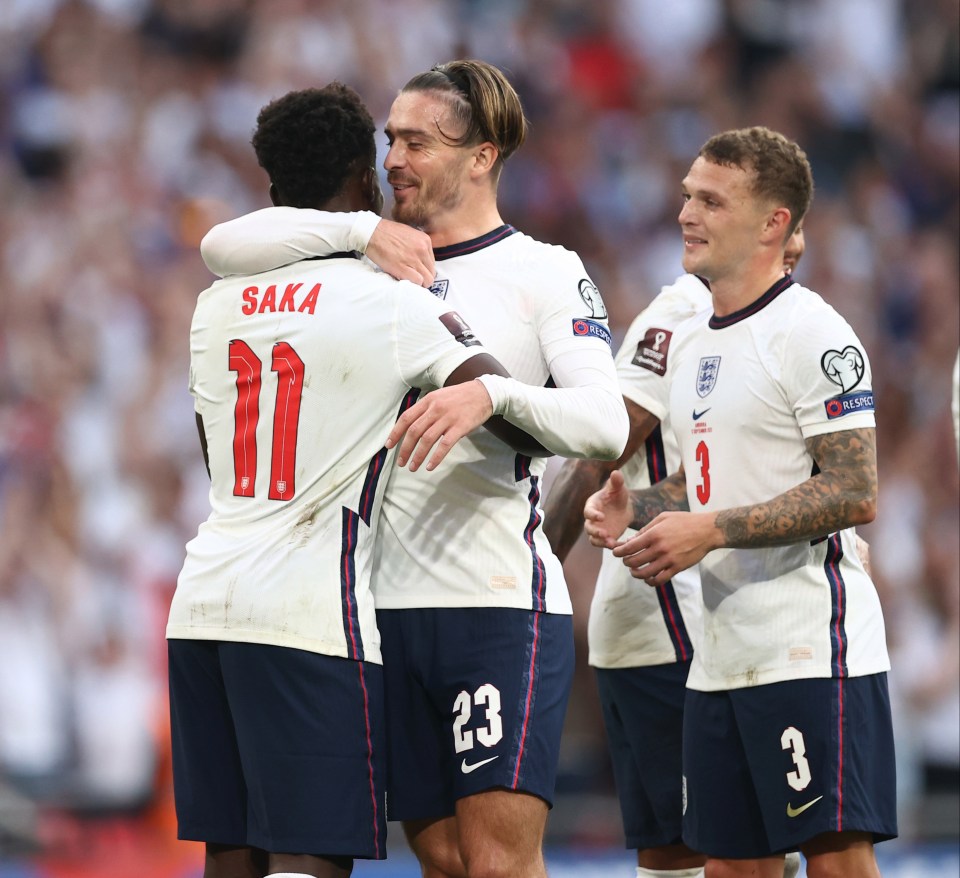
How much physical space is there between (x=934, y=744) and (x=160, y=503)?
4.36 m

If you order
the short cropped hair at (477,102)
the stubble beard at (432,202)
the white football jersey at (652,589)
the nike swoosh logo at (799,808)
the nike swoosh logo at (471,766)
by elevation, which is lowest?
the nike swoosh logo at (799,808)

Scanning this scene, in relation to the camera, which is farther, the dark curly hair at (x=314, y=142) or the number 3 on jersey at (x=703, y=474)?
the number 3 on jersey at (x=703, y=474)

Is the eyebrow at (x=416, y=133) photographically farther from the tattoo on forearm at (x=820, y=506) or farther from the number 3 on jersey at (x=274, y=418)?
the tattoo on forearm at (x=820, y=506)

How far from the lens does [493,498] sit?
3844 millimetres

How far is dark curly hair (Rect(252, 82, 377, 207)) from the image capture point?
12.1 ft

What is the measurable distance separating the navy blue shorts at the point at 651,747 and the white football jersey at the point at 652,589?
0.16ft

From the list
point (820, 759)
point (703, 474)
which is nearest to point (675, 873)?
point (820, 759)

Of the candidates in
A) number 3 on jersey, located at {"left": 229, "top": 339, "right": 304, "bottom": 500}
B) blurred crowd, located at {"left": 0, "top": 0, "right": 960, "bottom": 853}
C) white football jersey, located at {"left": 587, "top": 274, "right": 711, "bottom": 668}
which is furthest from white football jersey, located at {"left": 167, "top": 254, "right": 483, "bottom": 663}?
blurred crowd, located at {"left": 0, "top": 0, "right": 960, "bottom": 853}

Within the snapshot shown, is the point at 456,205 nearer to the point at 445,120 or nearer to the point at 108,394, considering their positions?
the point at 445,120

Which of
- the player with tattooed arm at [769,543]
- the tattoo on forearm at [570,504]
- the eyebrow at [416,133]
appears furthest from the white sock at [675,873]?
the eyebrow at [416,133]

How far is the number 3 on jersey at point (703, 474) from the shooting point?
4.20 m

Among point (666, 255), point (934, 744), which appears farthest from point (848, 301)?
point (934, 744)

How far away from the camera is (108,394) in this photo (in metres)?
8.96

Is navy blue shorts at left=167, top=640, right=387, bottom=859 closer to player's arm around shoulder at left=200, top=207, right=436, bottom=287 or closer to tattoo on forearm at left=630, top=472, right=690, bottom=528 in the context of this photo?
player's arm around shoulder at left=200, top=207, right=436, bottom=287
